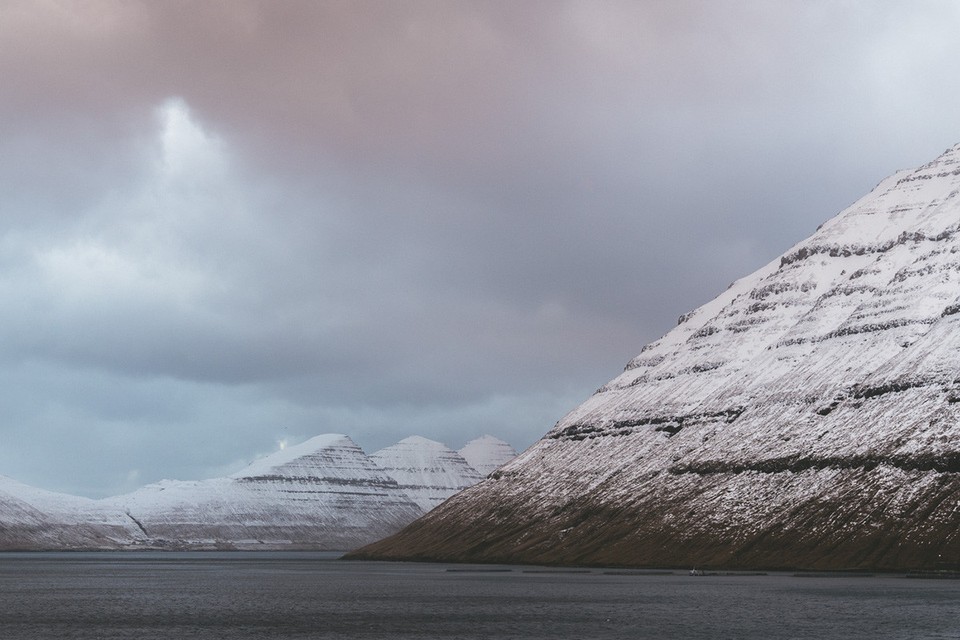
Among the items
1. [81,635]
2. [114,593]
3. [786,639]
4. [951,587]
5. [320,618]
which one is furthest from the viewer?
[114,593]

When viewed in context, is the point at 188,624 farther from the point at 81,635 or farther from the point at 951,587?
the point at 951,587

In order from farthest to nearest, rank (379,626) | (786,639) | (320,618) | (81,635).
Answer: (320,618) < (379,626) < (81,635) < (786,639)

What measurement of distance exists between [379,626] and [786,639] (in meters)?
40.4

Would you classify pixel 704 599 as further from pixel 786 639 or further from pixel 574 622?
pixel 786 639

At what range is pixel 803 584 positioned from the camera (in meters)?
197

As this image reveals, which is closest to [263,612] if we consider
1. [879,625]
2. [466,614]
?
[466,614]

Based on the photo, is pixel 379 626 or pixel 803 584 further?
pixel 803 584

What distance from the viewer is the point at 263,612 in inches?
5817

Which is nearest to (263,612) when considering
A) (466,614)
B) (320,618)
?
(320,618)

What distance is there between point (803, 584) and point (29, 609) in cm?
11312

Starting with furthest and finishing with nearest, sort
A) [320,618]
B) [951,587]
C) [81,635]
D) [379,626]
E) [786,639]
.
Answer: [951,587]
[320,618]
[379,626]
[81,635]
[786,639]

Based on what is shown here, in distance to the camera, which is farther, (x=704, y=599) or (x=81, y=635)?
(x=704, y=599)

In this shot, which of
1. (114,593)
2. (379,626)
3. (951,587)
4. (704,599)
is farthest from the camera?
(114,593)

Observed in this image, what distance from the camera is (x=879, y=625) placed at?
120m
